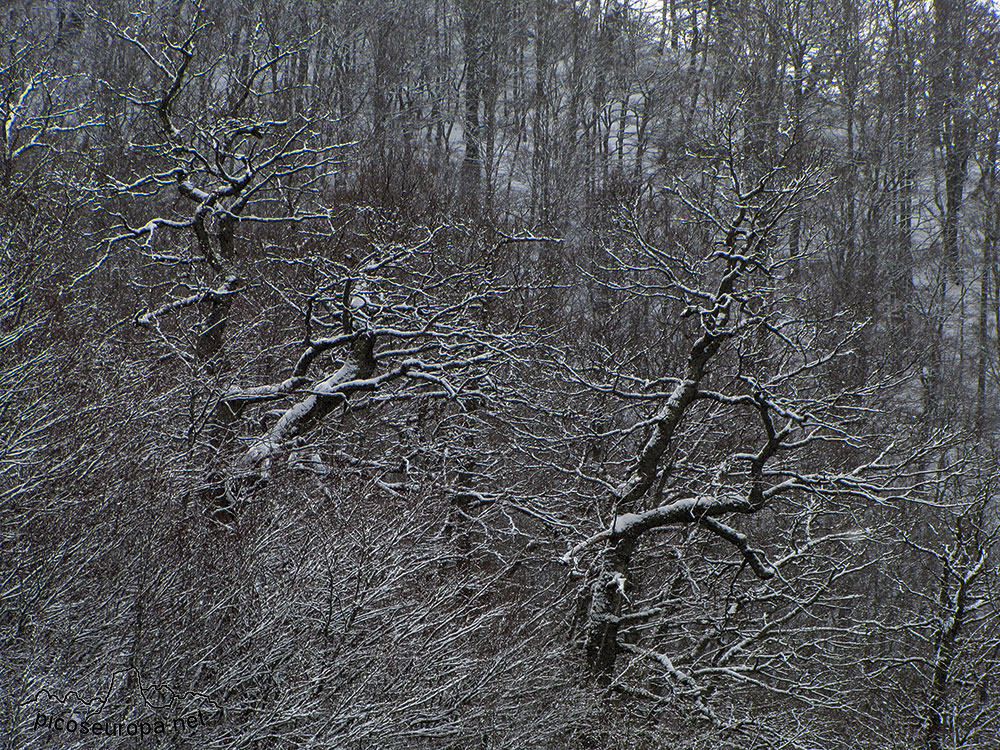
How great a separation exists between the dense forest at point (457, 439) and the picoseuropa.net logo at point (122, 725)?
0.09 feet

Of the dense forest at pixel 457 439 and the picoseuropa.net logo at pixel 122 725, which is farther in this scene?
the dense forest at pixel 457 439

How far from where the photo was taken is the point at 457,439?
14.9m

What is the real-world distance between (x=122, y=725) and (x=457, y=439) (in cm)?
826

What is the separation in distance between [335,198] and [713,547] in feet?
34.4

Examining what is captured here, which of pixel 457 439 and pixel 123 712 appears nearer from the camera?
pixel 123 712

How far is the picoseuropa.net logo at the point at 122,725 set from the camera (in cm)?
683

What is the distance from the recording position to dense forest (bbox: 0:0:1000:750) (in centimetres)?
851

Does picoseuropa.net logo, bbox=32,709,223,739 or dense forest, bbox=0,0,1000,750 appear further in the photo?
dense forest, bbox=0,0,1000,750

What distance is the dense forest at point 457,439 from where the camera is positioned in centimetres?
851

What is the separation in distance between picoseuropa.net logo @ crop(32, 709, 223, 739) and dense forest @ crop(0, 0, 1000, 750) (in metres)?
0.03

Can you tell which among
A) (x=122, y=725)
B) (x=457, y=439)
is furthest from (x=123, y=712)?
(x=457, y=439)

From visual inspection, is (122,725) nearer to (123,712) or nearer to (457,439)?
(123,712)

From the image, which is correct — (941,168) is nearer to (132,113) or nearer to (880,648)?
(880,648)

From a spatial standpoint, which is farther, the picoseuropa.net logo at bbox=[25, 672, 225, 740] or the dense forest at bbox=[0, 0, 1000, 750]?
the dense forest at bbox=[0, 0, 1000, 750]
